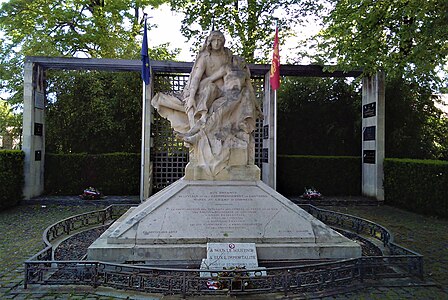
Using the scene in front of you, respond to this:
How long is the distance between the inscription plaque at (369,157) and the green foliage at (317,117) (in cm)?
159

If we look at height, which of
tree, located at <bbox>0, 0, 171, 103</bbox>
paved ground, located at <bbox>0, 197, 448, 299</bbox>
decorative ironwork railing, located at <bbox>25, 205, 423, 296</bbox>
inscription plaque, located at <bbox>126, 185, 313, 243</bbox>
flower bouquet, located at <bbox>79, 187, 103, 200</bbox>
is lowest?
paved ground, located at <bbox>0, 197, 448, 299</bbox>

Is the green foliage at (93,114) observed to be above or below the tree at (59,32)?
below

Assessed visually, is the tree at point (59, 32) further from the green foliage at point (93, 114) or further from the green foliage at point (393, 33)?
the green foliage at point (393, 33)

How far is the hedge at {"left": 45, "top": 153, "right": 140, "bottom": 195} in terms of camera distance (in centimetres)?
1275

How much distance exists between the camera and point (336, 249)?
5281 millimetres

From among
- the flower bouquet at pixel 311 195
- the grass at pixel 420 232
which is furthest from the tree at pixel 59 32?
the grass at pixel 420 232

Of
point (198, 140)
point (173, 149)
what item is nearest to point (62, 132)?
point (173, 149)

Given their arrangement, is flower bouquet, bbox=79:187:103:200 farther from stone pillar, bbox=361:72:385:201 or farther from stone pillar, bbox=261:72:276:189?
stone pillar, bbox=361:72:385:201

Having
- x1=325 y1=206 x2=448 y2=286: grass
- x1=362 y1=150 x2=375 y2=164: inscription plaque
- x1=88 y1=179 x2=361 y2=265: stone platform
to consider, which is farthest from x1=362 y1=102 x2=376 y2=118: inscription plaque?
x1=88 y1=179 x2=361 y2=265: stone platform

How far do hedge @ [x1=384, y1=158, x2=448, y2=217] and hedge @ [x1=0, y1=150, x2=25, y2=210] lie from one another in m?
11.5

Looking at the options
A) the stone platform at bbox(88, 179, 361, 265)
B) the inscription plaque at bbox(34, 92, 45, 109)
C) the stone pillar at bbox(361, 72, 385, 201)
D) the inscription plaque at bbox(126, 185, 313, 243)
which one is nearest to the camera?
the stone platform at bbox(88, 179, 361, 265)

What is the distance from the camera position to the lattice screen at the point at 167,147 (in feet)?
40.7

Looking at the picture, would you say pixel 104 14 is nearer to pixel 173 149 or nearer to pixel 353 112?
pixel 173 149

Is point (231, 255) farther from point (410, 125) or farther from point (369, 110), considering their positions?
point (410, 125)
